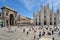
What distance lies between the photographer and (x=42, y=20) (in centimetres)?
10725

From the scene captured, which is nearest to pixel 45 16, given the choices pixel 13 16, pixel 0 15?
pixel 13 16

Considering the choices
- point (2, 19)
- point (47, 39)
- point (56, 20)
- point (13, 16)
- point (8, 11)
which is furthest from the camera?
point (56, 20)

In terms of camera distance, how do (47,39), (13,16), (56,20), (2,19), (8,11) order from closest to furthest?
1. (47,39)
2. (2,19)
3. (8,11)
4. (13,16)
5. (56,20)

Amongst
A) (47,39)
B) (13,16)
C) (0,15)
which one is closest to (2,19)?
(0,15)

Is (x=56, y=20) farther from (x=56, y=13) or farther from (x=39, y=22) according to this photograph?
(x=39, y=22)

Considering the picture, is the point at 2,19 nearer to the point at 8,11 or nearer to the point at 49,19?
the point at 8,11

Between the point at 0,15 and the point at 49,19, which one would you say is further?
the point at 49,19

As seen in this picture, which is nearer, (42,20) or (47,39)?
(47,39)

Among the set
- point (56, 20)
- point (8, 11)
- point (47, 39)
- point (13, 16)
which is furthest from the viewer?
point (56, 20)

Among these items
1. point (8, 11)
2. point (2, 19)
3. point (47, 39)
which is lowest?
point (47, 39)

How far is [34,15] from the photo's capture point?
348 feet

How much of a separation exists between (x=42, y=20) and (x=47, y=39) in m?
78.3

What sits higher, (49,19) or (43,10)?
(43,10)

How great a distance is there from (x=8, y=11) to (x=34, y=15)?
82.0 feet
